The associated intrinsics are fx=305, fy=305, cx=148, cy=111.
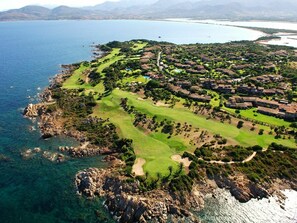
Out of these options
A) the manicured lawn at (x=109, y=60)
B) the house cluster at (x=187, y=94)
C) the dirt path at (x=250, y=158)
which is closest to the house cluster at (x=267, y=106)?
the house cluster at (x=187, y=94)

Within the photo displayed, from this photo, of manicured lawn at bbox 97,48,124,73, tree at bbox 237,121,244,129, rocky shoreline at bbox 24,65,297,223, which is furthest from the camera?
manicured lawn at bbox 97,48,124,73

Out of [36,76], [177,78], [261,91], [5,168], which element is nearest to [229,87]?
[261,91]

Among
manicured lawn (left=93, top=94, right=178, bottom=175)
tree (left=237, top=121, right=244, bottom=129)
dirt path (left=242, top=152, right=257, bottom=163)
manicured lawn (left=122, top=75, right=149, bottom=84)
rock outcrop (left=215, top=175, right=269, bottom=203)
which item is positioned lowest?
rock outcrop (left=215, top=175, right=269, bottom=203)

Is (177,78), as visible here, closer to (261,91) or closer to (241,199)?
(261,91)

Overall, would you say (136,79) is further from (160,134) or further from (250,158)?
(250,158)

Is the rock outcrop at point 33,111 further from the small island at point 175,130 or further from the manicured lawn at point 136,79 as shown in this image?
the manicured lawn at point 136,79

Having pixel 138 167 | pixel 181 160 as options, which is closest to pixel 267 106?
pixel 181 160

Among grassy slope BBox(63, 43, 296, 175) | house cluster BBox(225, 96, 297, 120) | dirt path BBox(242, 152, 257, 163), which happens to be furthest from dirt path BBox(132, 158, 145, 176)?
house cluster BBox(225, 96, 297, 120)

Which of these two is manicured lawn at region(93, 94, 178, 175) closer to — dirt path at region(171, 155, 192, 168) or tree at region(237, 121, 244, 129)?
dirt path at region(171, 155, 192, 168)
